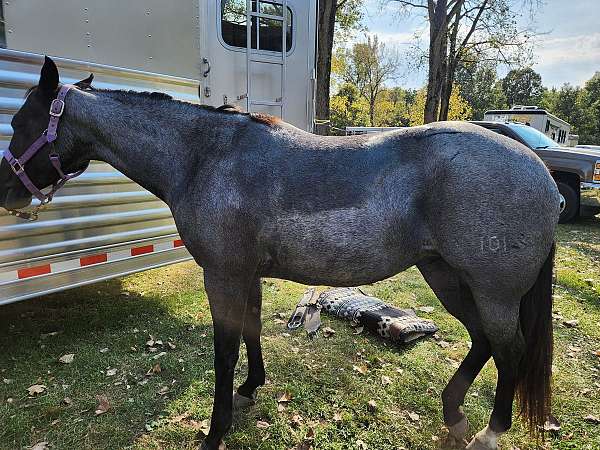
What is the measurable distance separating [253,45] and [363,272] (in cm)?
399

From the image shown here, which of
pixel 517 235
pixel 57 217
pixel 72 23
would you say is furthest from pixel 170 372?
pixel 72 23

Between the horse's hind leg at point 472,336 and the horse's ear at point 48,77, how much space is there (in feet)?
7.92

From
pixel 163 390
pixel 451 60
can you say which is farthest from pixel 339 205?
pixel 451 60

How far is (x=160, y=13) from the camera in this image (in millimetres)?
4242

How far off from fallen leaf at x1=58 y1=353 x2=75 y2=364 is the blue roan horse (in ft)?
5.17

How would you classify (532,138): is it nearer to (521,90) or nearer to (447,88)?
(447,88)

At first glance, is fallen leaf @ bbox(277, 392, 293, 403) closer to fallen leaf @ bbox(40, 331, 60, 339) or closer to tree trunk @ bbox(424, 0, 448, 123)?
fallen leaf @ bbox(40, 331, 60, 339)

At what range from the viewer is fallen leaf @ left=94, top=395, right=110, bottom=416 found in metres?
2.88

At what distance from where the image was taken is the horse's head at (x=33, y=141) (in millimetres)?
2352

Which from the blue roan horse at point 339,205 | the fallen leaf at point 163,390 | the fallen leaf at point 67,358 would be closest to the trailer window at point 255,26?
the blue roan horse at point 339,205

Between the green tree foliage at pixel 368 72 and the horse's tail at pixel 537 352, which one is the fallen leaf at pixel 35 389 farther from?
the green tree foliage at pixel 368 72

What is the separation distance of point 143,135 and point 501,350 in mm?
2390

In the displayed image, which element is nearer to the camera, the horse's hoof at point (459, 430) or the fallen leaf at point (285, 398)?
the horse's hoof at point (459, 430)

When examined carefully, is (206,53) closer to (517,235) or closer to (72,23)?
(72,23)
